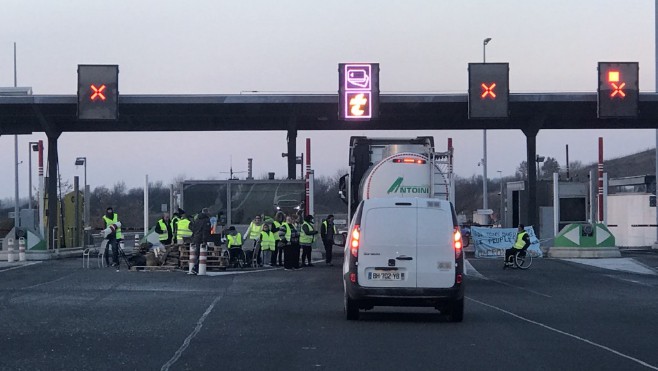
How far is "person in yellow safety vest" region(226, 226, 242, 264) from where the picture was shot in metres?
32.2

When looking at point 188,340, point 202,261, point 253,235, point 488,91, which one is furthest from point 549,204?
point 188,340

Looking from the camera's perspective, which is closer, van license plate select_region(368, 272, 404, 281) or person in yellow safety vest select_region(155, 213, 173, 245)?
van license plate select_region(368, 272, 404, 281)

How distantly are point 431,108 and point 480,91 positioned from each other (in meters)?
6.56

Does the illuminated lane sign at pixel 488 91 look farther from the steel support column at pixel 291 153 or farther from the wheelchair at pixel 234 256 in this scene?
the steel support column at pixel 291 153

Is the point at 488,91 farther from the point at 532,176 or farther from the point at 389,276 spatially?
the point at 389,276

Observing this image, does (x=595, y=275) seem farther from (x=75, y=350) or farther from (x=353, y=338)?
(x=75, y=350)

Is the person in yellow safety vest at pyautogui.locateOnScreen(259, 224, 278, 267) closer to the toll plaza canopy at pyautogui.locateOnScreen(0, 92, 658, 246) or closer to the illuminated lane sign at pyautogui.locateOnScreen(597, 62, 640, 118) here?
the toll plaza canopy at pyautogui.locateOnScreen(0, 92, 658, 246)

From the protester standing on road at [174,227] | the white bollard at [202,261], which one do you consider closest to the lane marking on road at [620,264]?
the white bollard at [202,261]

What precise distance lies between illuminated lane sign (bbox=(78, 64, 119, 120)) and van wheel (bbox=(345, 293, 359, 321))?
19.1 m

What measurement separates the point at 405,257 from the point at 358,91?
18.0 metres

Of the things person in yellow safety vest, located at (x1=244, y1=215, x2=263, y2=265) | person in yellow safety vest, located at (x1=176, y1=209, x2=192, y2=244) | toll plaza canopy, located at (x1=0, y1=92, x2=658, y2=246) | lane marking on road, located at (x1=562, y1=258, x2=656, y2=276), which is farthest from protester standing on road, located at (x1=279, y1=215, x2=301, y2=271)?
lane marking on road, located at (x1=562, y1=258, x2=656, y2=276)

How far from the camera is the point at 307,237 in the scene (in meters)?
34.4

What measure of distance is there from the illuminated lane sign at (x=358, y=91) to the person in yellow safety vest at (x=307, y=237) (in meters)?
3.62

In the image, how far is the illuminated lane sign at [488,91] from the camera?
33.5 m
